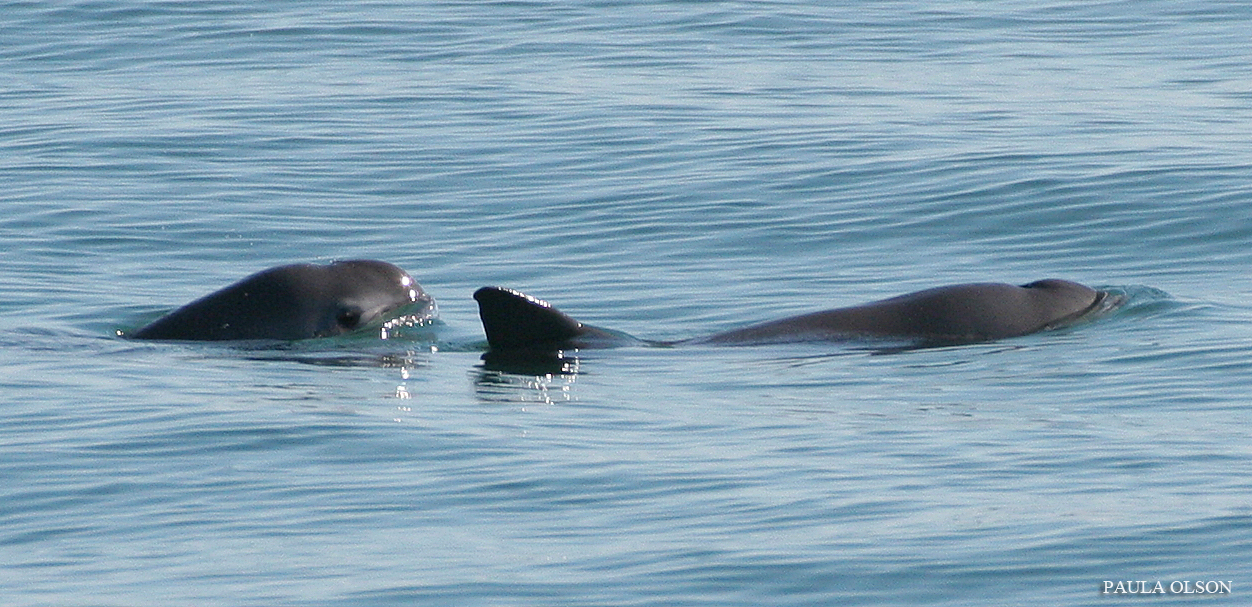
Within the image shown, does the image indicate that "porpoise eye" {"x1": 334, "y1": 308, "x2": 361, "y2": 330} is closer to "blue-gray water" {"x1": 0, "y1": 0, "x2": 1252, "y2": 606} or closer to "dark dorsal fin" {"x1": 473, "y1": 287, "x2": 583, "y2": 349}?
"blue-gray water" {"x1": 0, "y1": 0, "x2": 1252, "y2": 606}

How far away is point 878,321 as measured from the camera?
45.3 ft

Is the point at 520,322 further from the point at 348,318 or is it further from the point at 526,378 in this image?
the point at 348,318

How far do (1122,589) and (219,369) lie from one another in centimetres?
636

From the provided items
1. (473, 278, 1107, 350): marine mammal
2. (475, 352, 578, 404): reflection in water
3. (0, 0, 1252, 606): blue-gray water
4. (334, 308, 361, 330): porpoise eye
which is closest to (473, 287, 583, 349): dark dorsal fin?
(473, 278, 1107, 350): marine mammal

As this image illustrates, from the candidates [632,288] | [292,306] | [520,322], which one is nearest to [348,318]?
[292,306]

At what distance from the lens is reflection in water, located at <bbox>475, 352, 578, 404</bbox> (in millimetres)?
12266

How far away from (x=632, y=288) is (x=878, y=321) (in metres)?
2.86

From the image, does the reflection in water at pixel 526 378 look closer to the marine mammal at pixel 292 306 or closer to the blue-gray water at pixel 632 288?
the blue-gray water at pixel 632 288

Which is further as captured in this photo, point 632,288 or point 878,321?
point 632,288

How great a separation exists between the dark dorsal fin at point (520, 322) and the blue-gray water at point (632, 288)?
0.89 ft

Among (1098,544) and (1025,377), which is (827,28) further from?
(1098,544)

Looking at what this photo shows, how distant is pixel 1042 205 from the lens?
1852 cm

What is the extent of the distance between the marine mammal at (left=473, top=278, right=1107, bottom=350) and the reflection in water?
0.59 feet

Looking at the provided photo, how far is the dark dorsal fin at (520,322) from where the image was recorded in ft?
44.1
